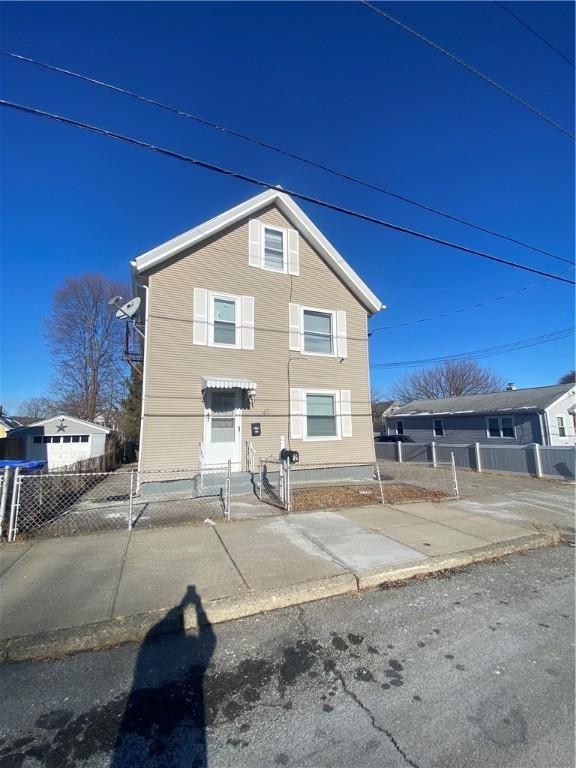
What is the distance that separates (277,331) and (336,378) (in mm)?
2592

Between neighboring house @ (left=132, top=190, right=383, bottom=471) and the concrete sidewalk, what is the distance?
4073 mm

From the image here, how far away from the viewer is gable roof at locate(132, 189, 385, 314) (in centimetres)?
984

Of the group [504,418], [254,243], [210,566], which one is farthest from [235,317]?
[504,418]

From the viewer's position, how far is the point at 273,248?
38.7 feet

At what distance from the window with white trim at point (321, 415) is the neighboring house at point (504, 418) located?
11.8 m

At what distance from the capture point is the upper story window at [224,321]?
10586 millimetres

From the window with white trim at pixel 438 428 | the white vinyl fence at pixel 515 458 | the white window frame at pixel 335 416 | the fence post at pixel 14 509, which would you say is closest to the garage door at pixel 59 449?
the white window frame at pixel 335 416

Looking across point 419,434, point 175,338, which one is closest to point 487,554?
point 175,338

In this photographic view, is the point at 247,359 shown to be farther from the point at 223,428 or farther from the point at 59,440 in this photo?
the point at 59,440

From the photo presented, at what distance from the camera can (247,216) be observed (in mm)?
11344

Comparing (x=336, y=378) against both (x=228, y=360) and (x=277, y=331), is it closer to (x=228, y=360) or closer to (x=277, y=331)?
(x=277, y=331)

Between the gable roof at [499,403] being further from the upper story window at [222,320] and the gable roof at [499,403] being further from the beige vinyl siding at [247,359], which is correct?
the upper story window at [222,320]

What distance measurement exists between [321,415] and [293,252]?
5604 millimetres

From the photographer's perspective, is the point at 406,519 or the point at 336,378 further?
the point at 336,378
